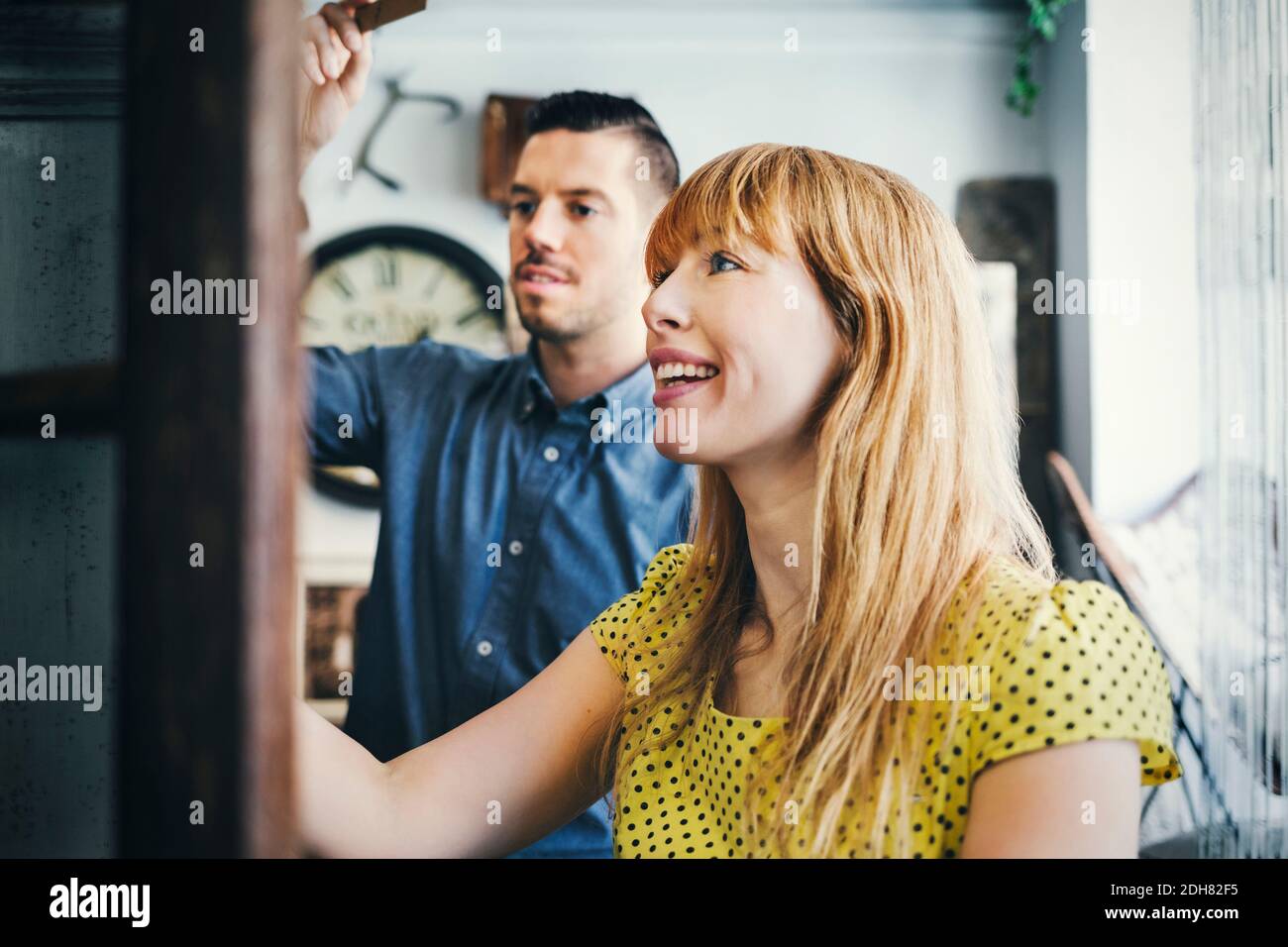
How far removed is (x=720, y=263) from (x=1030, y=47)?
180 centimetres

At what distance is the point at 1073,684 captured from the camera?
0.74m

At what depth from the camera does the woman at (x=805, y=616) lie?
0.79 metres

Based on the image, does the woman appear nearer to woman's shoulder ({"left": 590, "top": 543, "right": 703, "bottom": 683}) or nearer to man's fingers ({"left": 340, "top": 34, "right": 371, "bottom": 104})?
woman's shoulder ({"left": 590, "top": 543, "right": 703, "bottom": 683})

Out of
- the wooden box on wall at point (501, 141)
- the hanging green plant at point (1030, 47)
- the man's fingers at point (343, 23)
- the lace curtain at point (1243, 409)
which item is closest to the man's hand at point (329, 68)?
the man's fingers at point (343, 23)

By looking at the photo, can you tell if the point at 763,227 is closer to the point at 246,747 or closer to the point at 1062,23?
the point at 246,747

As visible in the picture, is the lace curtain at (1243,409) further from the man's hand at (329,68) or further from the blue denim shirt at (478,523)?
the man's hand at (329,68)

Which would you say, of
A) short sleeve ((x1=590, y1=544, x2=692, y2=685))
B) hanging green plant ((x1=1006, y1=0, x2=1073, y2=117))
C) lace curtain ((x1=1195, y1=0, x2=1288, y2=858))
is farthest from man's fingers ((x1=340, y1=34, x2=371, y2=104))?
hanging green plant ((x1=1006, y1=0, x2=1073, y2=117))

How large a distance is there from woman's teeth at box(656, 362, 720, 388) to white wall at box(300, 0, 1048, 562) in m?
1.54

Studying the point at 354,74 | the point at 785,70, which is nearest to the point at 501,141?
the point at 785,70

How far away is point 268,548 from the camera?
1.33 ft

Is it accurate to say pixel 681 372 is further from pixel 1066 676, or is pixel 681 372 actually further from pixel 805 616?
pixel 1066 676

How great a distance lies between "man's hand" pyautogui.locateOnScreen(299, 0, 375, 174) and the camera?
1106mm

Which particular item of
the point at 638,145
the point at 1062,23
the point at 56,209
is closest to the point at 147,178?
the point at 56,209
